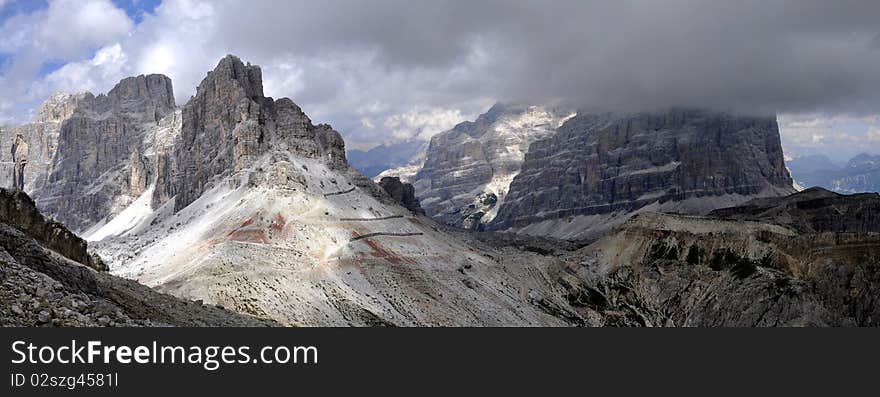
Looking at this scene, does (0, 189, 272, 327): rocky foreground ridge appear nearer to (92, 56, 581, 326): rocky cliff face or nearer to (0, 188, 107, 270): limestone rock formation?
(0, 188, 107, 270): limestone rock formation

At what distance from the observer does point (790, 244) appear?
171250 millimetres

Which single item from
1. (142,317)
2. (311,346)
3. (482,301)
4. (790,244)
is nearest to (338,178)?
(482,301)

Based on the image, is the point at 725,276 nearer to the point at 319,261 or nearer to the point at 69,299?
the point at 319,261

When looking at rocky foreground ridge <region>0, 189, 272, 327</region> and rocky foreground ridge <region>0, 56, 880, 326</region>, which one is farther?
rocky foreground ridge <region>0, 56, 880, 326</region>

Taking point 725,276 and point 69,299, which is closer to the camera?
point 69,299

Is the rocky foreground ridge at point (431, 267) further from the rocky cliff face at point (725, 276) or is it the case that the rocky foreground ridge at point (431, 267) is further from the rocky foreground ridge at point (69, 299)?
the rocky foreground ridge at point (69, 299)

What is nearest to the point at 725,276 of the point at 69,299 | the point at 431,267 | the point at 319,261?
the point at 431,267

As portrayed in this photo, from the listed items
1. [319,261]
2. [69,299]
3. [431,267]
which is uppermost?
[319,261]

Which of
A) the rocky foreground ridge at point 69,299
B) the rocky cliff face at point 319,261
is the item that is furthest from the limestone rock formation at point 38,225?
the rocky foreground ridge at point 69,299

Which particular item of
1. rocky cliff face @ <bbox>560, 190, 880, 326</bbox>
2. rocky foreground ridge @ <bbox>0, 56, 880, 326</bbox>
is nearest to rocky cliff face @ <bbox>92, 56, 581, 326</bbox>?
rocky foreground ridge @ <bbox>0, 56, 880, 326</bbox>

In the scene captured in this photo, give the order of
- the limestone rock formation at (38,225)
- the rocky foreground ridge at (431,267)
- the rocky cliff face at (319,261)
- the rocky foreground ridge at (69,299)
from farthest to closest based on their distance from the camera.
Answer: the rocky foreground ridge at (431,267) < the rocky cliff face at (319,261) < the limestone rock formation at (38,225) < the rocky foreground ridge at (69,299)

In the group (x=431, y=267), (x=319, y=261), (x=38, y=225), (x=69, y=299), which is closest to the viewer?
(x=69, y=299)

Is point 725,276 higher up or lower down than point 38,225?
lower down

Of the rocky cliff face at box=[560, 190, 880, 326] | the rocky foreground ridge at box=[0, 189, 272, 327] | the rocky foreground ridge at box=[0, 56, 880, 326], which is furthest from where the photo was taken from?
the rocky cliff face at box=[560, 190, 880, 326]
